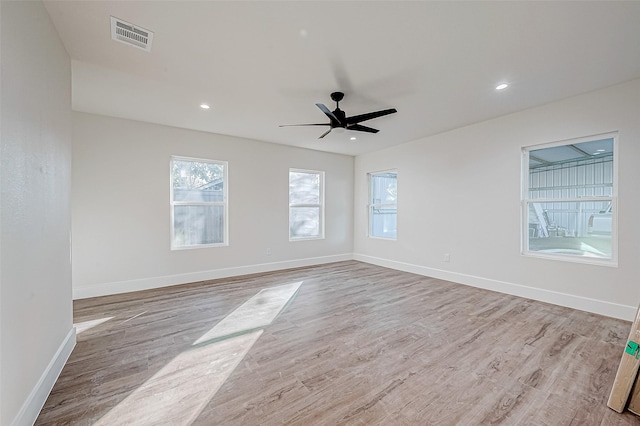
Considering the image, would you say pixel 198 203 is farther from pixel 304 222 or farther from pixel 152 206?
pixel 304 222

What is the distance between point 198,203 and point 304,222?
2.31 m

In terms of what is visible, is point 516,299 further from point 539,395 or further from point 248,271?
point 248,271

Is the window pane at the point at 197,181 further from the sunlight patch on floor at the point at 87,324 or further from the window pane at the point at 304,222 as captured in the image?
the sunlight patch on floor at the point at 87,324

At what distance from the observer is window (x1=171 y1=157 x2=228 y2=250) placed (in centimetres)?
459

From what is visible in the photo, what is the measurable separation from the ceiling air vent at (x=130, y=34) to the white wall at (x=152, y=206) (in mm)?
2321

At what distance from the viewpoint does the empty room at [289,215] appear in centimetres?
170

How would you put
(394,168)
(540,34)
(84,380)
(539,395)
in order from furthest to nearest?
1. (394,168)
2. (540,34)
3. (84,380)
4. (539,395)

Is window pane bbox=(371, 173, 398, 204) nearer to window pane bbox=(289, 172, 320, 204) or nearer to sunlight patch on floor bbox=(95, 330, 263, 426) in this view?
window pane bbox=(289, 172, 320, 204)

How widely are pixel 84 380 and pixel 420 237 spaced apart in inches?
198

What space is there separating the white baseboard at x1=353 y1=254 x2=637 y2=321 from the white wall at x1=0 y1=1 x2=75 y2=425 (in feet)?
16.6

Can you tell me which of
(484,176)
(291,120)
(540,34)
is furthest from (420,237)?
(540,34)

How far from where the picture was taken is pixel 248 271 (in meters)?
5.20

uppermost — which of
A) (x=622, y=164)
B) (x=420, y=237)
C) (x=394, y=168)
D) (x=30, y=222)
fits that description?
(x=394, y=168)

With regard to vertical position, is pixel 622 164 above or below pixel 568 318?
above
